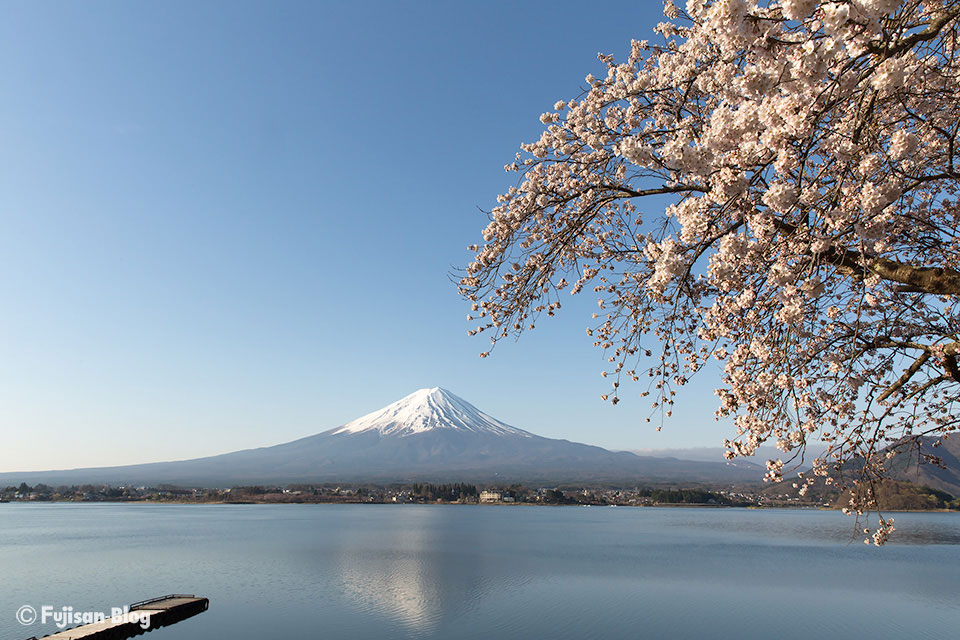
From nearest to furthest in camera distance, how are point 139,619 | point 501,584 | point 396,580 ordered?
point 139,619 → point 501,584 → point 396,580

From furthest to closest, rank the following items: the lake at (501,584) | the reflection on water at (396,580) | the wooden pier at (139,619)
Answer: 1. the reflection on water at (396,580)
2. the lake at (501,584)
3. the wooden pier at (139,619)

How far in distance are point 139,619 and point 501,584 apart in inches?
411

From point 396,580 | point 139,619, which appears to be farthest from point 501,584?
point 139,619

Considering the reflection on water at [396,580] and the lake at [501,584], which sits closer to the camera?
the lake at [501,584]

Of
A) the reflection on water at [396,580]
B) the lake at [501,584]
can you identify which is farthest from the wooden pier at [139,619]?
the reflection on water at [396,580]

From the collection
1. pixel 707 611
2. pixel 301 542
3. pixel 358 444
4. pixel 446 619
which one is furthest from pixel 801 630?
pixel 358 444

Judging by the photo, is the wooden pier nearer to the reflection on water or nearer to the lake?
the lake

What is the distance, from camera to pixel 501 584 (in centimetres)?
1942

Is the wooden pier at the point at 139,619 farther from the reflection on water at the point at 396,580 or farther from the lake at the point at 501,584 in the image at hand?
the reflection on water at the point at 396,580

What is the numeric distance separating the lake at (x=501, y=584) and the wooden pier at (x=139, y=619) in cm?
37

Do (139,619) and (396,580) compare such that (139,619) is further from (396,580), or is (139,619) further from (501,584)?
(501,584)

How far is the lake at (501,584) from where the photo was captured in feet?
45.8

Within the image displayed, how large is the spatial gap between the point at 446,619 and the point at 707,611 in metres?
6.83

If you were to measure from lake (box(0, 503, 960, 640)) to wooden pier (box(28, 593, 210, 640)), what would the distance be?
1.21ft
